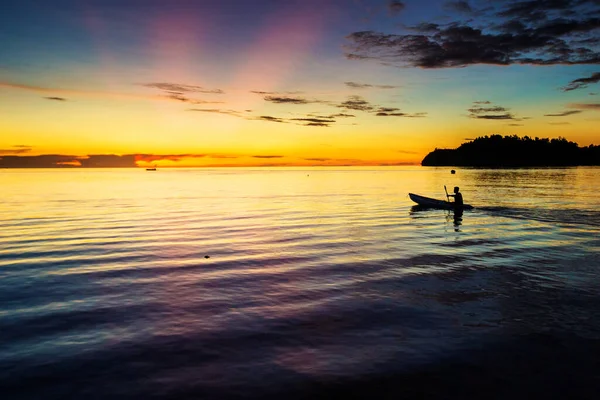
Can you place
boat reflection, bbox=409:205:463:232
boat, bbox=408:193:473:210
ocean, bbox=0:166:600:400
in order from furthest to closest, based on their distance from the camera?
boat, bbox=408:193:473:210 → boat reflection, bbox=409:205:463:232 → ocean, bbox=0:166:600:400

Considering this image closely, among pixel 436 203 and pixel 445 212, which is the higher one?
pixel 436 203

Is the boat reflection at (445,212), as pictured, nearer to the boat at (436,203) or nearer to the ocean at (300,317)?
the boat at (436,203)

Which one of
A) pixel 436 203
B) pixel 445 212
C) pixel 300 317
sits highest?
pixel 436 203

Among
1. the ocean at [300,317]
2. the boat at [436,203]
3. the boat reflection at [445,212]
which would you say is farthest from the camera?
the boat at [436,203]

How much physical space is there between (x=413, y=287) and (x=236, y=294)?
746cm

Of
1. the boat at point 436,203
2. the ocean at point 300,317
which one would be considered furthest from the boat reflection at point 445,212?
the ocean at point 300,317

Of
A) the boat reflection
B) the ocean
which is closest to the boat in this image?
the boat reflection

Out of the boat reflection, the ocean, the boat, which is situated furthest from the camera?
the boat

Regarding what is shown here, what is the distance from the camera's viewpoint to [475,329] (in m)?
12.2

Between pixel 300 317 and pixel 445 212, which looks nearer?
pixel 300 317

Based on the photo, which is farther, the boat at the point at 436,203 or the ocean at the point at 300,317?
the boat at the point at 436,203

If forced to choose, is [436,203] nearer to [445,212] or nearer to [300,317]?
[445,212]

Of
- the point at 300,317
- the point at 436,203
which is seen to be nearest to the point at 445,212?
the point at 436,203

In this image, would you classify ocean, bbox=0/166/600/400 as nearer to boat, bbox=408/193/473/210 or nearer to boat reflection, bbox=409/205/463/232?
boat reflection, bbox=409/205/463/232
